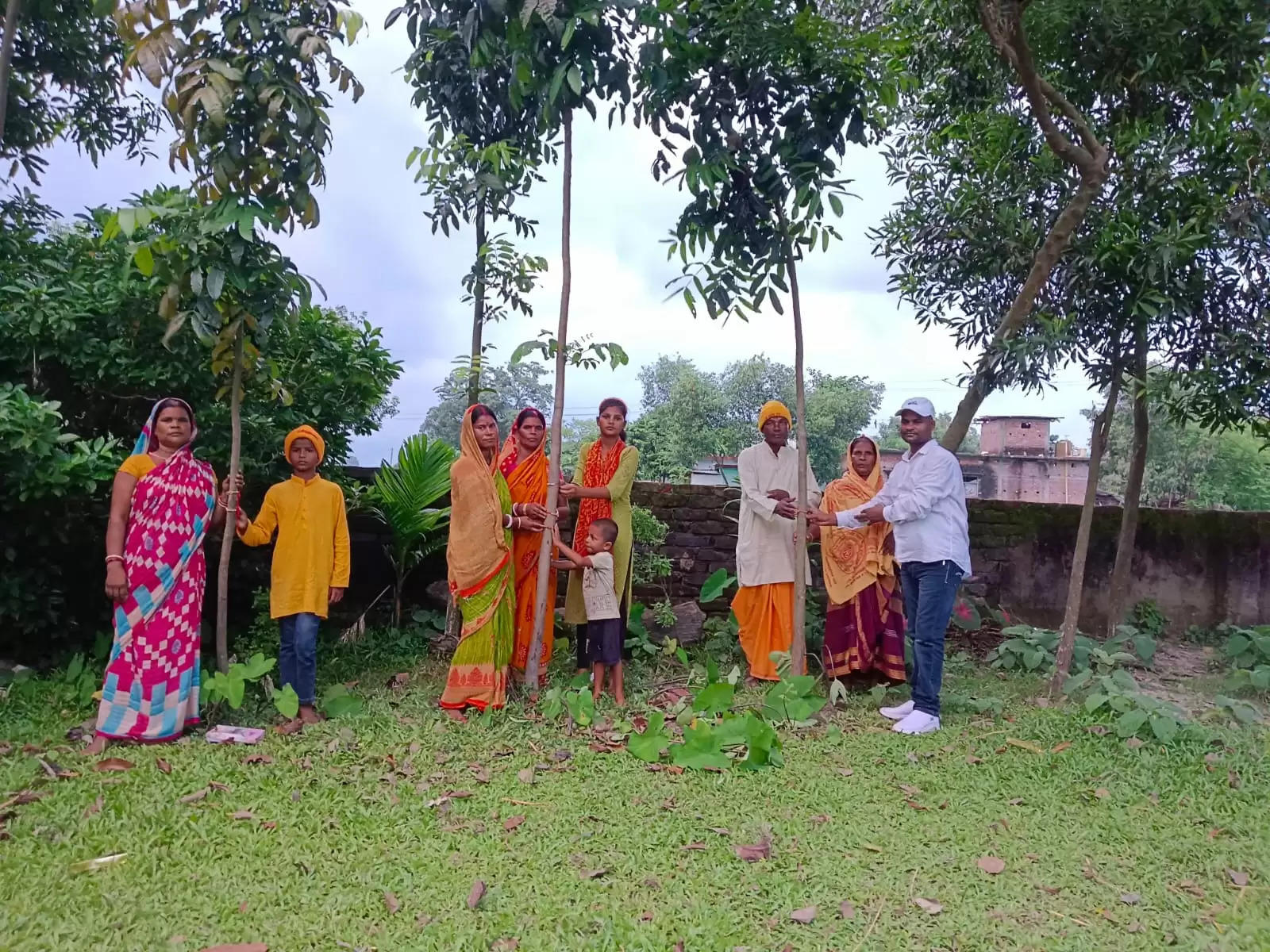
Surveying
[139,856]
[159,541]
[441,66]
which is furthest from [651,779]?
[441,66]

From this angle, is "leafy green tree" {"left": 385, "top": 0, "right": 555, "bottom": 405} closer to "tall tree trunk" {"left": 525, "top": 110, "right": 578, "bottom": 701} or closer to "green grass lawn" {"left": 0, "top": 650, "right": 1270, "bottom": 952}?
"tall tree trunk" {"left": 525, "top": 110, "right": 578, "bottom": 701}

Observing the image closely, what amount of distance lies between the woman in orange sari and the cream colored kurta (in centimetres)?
23

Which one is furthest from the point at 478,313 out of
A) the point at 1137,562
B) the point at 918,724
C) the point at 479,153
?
the point at 1137,562

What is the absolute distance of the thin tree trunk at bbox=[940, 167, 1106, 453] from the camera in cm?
501

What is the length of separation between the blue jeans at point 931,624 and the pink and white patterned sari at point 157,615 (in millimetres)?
3631

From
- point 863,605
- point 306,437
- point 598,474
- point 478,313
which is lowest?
point 863,605

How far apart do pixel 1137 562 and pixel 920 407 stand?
13.7 feet

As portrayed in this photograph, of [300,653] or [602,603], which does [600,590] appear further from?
[300,653]

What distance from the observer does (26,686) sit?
453cm

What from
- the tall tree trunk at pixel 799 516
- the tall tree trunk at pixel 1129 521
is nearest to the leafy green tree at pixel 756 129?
the tall tree trunk at pixel 799 516

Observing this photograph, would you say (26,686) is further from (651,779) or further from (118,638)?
(651,779)

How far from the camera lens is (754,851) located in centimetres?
308

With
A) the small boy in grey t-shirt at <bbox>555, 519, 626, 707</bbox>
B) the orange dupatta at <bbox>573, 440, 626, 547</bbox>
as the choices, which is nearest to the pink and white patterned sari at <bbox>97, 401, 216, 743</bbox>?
the small boy in grey t-shirt at <bbox>555, 519, 626, 707</bbox>

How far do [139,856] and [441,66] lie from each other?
4.52 meters
